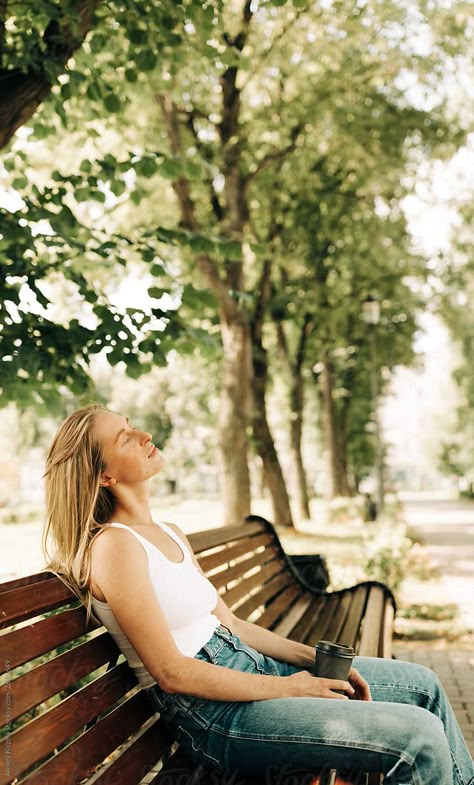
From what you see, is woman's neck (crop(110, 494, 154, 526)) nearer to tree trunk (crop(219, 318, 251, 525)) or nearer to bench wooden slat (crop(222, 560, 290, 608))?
bench wooden slat (crop(222, 560, 290, 608))

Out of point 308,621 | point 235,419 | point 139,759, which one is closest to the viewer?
point 139,759

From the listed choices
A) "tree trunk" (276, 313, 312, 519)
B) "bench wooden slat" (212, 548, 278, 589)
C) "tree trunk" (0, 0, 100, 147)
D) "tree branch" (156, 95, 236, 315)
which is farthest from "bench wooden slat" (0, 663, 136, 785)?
"tree trunk" (276, 313, 312, 519)

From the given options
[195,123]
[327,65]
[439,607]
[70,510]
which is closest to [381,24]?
[327,65]

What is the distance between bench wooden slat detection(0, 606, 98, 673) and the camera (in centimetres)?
197

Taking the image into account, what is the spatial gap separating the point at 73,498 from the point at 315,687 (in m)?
0.97

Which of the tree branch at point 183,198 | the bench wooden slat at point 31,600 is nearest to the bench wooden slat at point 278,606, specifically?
the bench wooden slat at point 31,600

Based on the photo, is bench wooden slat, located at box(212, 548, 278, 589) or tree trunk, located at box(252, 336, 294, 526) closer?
bench wooden slat, located at box(212, 548, 278, 589)

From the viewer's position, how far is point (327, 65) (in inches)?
527

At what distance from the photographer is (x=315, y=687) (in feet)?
7.89

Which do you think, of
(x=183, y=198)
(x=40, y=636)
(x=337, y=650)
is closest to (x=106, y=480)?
(x=40, y=636)

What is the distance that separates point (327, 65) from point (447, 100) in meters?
2.32

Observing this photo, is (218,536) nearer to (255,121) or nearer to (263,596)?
(263,596)

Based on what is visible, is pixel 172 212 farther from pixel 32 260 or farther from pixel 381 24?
pixel 32 260

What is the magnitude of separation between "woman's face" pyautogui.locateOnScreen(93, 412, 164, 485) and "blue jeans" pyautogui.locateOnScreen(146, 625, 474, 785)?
623 mm
